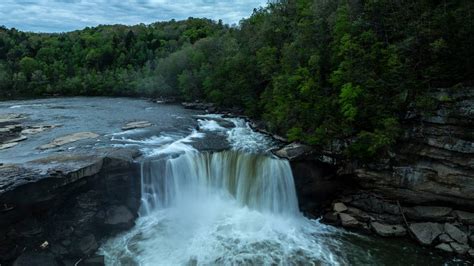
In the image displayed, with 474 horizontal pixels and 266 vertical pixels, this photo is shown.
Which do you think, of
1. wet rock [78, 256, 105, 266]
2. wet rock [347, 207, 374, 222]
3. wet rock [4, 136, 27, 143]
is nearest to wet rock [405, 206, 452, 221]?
wet rock [347, 207, 374, 222]

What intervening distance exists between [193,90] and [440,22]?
32417 millimetres

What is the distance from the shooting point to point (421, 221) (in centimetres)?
1509

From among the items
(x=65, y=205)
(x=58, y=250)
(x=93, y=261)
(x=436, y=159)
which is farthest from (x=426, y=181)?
(x=65, y=205)

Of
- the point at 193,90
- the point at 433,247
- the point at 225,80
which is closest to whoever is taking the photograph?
the point at 433,247

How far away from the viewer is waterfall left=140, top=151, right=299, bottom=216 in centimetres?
1695

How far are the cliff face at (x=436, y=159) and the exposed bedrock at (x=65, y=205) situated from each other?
1232 cm

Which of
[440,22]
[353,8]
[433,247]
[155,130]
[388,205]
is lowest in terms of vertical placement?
[433,247]

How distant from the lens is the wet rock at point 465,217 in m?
14.3

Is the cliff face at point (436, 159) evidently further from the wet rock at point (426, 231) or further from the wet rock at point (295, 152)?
the wet rock at point (295, 152)

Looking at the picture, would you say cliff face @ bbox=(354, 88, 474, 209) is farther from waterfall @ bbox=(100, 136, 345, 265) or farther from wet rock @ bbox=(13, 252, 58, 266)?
wet rock @ bbox=(13, 252, 58, 266)

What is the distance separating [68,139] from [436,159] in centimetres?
2048

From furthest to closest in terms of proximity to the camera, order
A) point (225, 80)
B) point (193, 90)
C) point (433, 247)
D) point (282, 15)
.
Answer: point (193, 90)
point (225, 80)
point (282, 15)
point (433, 247)

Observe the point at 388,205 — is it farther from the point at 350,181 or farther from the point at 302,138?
the point at 302,138

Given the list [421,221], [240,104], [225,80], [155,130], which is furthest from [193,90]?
[421,221]
